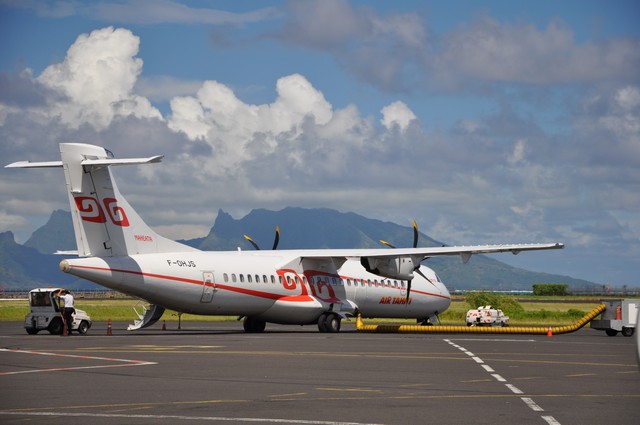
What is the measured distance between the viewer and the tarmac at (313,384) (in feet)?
47.5

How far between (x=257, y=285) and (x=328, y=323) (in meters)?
4.47

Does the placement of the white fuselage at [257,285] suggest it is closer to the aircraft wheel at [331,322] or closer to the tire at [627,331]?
the aircraft wheel at [331,322]

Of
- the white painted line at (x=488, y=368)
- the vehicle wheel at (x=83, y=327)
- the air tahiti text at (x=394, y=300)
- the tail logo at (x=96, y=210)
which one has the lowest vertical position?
the white painted line at (x=488, y=368)

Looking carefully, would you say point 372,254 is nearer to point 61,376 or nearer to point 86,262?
point 86,262

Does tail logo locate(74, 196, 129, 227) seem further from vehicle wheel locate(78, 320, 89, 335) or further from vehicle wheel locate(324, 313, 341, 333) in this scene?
vehicle wheel locate(324, 313, 341, 333)

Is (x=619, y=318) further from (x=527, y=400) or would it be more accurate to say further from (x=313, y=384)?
(x=527, y=400)

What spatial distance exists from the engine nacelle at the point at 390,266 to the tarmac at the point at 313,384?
12939 millimetres

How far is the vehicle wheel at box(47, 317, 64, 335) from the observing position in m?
41.6

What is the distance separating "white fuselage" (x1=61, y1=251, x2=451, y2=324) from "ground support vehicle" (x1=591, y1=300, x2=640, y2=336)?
32.8 ft

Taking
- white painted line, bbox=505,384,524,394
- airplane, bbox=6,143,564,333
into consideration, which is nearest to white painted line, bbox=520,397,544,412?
white painted line, bbox=505,384,524,394

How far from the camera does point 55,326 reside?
137 ft

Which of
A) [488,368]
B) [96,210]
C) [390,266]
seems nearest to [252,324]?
[390,266]

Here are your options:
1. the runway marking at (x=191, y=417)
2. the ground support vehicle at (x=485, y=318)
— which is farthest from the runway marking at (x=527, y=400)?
the ground support vehicle at (x=485, y=318)

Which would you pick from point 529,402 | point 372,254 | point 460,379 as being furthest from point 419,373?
point 372,254
